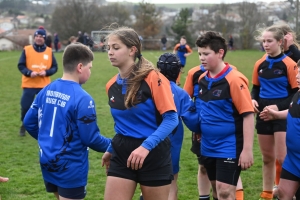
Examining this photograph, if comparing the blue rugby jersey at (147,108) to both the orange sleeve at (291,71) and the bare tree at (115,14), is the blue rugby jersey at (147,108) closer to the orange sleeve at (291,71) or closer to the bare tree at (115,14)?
the orange sleeve at (291,71)

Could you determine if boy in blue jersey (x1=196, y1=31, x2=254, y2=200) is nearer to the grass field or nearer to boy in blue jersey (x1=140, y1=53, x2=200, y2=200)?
boy in blue jersey (x1=140, y1=53, x2=200, y2=200)

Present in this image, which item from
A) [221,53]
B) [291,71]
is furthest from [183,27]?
[221,53]

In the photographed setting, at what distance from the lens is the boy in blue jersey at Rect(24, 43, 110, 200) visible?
139 inches

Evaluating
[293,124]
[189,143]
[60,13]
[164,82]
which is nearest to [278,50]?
[293,124]

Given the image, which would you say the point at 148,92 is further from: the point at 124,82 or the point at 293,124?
the point at 293,124

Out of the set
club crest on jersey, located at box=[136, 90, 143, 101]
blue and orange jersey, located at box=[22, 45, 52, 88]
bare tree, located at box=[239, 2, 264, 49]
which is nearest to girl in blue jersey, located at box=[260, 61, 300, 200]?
club crest on jersey, located at box=[136, 90, 143, 101]

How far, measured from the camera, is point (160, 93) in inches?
132

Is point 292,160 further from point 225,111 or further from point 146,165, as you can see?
point 146,165

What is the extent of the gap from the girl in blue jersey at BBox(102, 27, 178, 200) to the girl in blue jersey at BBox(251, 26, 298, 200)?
6.43 ft

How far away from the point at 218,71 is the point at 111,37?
117cm

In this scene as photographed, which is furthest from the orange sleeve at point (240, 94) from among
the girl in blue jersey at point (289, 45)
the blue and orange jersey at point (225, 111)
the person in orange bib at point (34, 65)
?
the person in orange bib at point (34, 65)

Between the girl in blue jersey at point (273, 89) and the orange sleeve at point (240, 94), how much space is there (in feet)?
3.60

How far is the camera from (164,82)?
343 centimetres

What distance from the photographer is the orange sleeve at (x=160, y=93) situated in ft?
11.0
